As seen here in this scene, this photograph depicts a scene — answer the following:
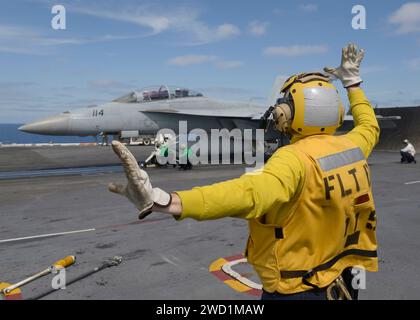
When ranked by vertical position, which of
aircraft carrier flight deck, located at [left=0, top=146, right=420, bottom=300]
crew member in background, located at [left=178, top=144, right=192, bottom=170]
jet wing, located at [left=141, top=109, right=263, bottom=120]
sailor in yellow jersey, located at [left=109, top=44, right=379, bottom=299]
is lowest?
aircraft carrier flight deck, located at [left=0, top=146, right=420, bottom=300]

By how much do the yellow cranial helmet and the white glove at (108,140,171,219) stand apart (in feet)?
3.21

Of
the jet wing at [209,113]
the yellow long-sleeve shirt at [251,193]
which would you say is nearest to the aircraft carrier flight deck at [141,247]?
the yellow long-sleeve shirt at [251,193]

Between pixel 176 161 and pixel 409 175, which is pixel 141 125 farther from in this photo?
pixel 409 175

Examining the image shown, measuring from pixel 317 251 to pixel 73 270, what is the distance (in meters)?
3.83

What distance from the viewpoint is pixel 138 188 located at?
5.36 ft

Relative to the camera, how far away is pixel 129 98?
60.4 feet

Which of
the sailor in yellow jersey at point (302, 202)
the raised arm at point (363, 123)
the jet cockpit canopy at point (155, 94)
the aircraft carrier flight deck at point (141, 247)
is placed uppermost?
the jet cockpit canopy at point (155, 94)

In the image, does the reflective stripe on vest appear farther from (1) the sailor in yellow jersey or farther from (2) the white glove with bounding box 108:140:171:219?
(2) the white glove with bounding box 108:140:171:219

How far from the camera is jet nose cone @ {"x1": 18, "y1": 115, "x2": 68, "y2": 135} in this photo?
53.5ft

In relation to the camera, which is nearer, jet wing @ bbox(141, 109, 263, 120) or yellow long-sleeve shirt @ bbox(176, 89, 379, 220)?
yellow long-sleeve shirt @ bbox(176, 89, 379, 220)

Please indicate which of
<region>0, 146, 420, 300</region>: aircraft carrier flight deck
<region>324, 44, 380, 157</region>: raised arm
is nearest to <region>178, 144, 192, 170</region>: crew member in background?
<region>0, 146, 420, 300</region>: aircraft carrier flight deck

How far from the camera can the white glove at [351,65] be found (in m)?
3.00

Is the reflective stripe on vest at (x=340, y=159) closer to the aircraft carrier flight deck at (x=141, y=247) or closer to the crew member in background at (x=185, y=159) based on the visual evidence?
the aircraft carrier flight deck at (x=141, y=247)
